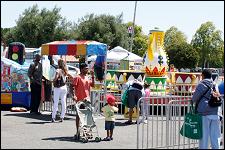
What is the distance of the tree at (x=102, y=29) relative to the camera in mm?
60281

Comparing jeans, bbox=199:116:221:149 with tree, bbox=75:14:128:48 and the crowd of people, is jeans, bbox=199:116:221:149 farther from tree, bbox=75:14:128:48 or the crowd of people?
tree, bbox=75:14:128:48

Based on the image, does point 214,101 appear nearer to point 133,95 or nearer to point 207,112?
point 207,112

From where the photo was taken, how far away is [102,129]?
12438 mm

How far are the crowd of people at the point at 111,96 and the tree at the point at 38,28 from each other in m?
41.0

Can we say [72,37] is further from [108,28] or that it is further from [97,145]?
[97,145]

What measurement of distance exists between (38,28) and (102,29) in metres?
8.83

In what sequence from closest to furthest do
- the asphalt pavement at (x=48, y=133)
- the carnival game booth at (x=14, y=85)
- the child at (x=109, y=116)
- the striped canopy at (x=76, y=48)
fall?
the asphalt pavement at (x=48, y=133), the child at (x=109, y=116), the striped canopy at (x=76, y=48), the carnival game booth at (x=14, y=85)

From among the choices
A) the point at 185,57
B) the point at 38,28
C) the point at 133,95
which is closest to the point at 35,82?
the point at 133,95

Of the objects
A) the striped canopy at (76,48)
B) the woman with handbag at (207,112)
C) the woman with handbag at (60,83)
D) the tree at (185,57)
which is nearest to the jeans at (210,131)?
the woman with handbag at (207,112)

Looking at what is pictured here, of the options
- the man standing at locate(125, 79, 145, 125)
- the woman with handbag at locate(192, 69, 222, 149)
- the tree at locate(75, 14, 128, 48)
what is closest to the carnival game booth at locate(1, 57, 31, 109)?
the man standing at locate(125, 79, 145, 125)

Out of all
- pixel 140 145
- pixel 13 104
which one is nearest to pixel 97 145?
pixel 140 145

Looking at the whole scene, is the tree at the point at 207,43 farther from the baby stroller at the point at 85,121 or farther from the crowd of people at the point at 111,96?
the baby stroller at the point at 85,121

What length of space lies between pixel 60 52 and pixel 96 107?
217cm

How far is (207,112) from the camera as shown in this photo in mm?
8406
